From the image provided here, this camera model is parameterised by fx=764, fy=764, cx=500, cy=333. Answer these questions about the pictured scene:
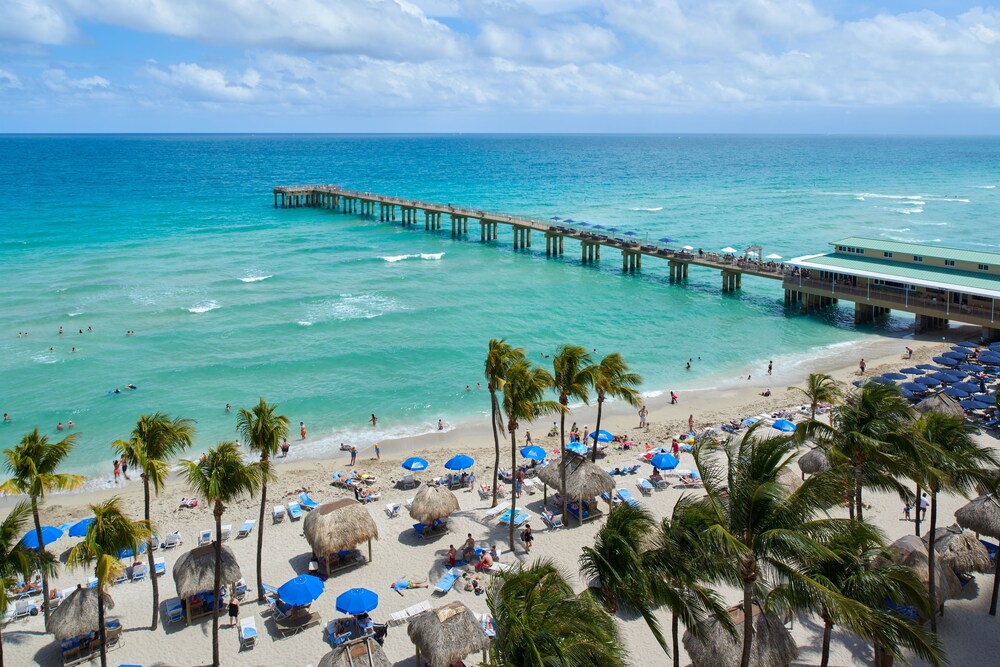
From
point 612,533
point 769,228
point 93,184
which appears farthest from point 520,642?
point 93,184

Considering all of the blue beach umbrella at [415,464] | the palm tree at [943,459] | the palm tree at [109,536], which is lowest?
the blue beach umbrella at [415,464]

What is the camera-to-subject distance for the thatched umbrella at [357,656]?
52.5 feet

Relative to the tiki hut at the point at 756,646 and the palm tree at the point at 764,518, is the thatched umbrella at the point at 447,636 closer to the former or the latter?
the tiki hut at the point at 756,646

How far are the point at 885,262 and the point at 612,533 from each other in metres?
42.5

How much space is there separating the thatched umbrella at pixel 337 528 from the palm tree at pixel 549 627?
10.2 m

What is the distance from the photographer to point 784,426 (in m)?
29.7

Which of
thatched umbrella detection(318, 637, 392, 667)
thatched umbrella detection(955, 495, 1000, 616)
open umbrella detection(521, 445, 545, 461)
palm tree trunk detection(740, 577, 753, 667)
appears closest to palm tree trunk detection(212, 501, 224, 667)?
thatched umbrella detection(318, 637, 392, 667)

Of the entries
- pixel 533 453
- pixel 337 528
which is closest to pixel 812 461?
pixel 533 453

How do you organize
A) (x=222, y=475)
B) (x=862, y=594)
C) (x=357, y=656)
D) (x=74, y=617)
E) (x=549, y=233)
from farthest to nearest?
1. (x=549, y=233)
2. (x=74, y=617)
3. (x=222, y=475)
4. (x=357, y=656)
5. (x=862, y=594)

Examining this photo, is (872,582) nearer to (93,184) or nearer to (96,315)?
(96,315)

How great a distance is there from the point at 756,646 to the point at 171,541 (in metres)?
17.5

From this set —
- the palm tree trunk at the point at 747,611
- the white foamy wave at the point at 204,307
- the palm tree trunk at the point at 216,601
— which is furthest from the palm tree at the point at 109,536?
the white foamy wave at the point at 204,307

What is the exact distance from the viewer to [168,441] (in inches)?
746

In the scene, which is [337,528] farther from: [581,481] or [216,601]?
[581,481]
